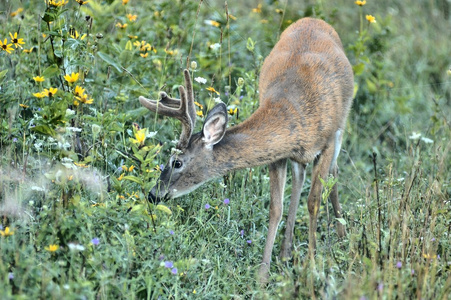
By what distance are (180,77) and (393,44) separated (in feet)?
11.6

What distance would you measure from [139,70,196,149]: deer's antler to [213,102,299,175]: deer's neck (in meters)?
0.22

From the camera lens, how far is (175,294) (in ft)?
12.0

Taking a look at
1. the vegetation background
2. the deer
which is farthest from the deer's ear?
the vegetation background

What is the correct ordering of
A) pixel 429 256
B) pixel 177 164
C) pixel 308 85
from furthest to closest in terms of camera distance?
pixel 308 85 < pixel 177 164 < pixel 429 256

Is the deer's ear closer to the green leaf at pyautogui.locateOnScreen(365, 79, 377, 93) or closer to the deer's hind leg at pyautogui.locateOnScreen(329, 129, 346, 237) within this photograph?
the deer's hind leg at pyautogui.locateOnScreen(329, 129, 346, 237)

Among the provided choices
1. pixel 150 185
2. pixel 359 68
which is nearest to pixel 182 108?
pixel 150 185

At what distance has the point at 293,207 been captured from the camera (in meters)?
5.14

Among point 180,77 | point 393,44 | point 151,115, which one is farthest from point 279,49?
point 393,44

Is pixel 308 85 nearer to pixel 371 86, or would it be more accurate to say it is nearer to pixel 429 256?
pixel 429 256

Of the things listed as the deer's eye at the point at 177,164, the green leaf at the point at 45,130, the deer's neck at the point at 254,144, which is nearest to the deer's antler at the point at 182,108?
the deer's eye at the point at 177,164

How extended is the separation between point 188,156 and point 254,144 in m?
0.45

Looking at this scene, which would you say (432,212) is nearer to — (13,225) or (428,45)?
(13,225)

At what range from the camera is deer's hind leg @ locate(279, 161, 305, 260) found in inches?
196

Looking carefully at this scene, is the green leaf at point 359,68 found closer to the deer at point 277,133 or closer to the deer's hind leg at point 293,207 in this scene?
the deer at point 277,133
